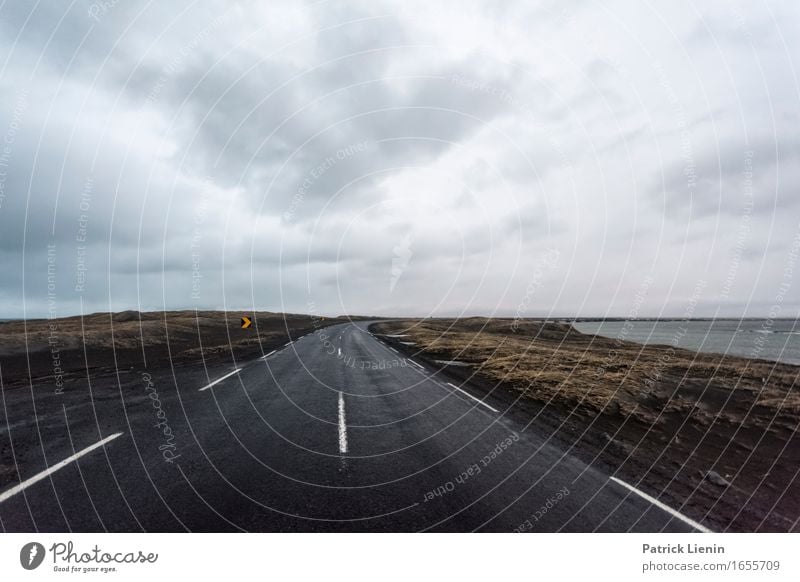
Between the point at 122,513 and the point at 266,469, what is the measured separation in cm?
195

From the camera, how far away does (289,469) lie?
6242 millimetres

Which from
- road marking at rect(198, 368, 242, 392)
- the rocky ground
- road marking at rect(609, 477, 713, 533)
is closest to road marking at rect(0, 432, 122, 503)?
road marking at rect(198, 368, 242, 392)

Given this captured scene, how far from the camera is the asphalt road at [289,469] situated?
482 cm

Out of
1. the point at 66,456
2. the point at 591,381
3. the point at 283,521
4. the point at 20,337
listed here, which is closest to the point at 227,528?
the point at 283,521

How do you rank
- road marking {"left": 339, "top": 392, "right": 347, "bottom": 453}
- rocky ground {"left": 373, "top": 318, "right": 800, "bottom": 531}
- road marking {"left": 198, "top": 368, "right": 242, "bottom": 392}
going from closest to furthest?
rocky ground {"left": 373, "top": 318, "right": 800, "bottom": 531} < road marking {"left": 339, "top": 392, "right": 347, "bottom": 453} < road marking {"left": 198, "top": 368, "right": 242, "bottom": 392}

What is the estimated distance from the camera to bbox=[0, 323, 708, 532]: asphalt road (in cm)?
482

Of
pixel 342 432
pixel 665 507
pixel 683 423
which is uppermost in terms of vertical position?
pixel 342 432

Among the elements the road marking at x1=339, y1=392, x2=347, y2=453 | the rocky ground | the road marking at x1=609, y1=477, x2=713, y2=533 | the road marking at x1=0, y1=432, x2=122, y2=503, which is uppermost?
the road marking at x1=0, y1=432, x2=122, y2=503

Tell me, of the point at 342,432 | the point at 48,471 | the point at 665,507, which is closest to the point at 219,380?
the point at 342,432

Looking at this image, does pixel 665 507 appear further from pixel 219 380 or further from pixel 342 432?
pixel 219 380

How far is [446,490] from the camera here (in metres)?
5.70

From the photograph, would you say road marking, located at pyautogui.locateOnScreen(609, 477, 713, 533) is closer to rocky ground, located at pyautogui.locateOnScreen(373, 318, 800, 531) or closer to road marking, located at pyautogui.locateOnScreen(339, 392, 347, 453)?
rocky ground, located at pyautogui.locateOnScreen(373, 318, 800, 531)
